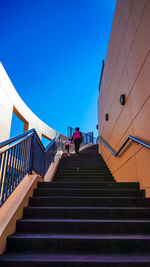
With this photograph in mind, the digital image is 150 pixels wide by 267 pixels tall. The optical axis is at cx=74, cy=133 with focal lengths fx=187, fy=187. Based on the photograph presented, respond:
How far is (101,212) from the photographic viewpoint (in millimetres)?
2355

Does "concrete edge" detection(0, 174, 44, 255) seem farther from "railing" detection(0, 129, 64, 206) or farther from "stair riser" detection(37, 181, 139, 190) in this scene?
"stair riser" detection(37, 181, 139, 190)

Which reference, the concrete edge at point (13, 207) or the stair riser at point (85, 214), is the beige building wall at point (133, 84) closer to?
the stair riser at point (85, 214)

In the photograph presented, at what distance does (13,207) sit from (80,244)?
892 mm

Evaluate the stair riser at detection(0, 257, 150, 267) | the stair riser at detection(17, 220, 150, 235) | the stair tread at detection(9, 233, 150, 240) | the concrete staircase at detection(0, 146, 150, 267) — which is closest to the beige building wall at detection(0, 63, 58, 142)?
the concrete staircase at detection(0, 146, 150, 267)

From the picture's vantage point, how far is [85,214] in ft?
7.67

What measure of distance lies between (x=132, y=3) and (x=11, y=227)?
390 centimetres

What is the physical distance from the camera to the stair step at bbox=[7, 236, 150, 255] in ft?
5.88

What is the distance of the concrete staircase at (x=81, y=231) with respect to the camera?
1623mm

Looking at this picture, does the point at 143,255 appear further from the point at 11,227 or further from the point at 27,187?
the point at 27,187

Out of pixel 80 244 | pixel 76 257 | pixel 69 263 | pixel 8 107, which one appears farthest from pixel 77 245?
pixel 8 107

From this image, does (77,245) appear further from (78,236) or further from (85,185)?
(85,185)

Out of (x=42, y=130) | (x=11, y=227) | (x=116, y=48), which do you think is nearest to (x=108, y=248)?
(x=11, y=227)

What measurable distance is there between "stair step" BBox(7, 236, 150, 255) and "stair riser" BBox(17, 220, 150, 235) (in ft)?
0.58

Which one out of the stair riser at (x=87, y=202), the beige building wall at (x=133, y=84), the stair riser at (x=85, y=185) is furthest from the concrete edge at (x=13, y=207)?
the beige building wall at (x=133, y=84)
